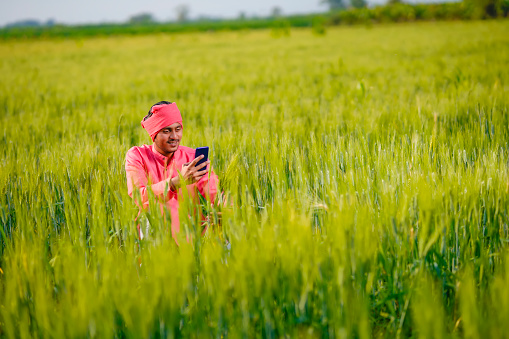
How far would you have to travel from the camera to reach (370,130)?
2154 mm

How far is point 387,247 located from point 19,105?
4.59 m

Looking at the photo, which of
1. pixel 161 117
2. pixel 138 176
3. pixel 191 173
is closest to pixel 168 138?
pixel 161 117

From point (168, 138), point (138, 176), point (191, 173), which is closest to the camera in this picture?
point (191, 173)

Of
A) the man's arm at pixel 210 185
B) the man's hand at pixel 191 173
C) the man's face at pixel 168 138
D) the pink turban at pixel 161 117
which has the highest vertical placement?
the pink turban at pixel 161 117

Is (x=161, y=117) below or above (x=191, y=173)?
above

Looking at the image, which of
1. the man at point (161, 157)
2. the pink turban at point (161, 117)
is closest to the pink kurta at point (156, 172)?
the man at point (161, 157)

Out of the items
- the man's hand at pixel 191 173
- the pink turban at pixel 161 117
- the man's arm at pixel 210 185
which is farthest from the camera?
the pink turban at pixel 161 117

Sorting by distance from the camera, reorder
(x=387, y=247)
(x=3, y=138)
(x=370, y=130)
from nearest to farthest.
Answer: (x=387, y=247)
(x=370, y=130)
(x=3, y=138)

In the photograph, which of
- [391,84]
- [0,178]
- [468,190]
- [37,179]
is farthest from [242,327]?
[391,84]

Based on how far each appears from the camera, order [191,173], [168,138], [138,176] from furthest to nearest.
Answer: [168,138], [138,176], [191,173]

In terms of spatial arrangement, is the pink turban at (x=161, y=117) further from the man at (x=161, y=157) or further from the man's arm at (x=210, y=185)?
the man's arm at (x=210, y=185)

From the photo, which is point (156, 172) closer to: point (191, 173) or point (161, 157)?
point (161, 157)

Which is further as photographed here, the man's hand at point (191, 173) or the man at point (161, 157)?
the man at point (161, 157)

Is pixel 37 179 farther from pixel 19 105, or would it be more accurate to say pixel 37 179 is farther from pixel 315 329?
pixel 19 105
